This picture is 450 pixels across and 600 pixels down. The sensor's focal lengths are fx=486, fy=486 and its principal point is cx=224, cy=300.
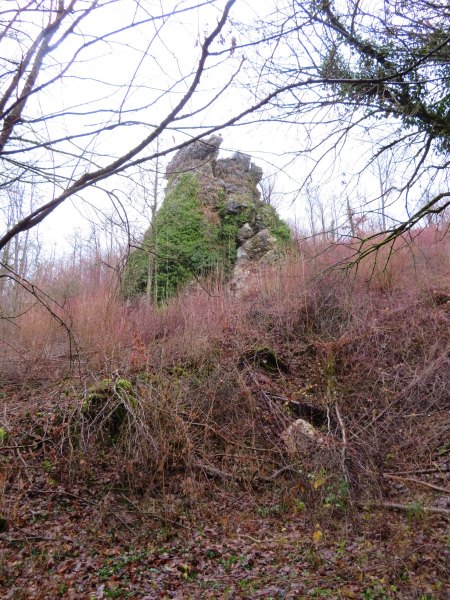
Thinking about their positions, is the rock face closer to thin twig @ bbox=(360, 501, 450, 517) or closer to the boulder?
the boulder

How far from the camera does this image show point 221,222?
15.4 m

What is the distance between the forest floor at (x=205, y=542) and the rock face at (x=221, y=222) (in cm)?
755

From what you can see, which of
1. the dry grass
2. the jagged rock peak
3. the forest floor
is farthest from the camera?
the dry grass

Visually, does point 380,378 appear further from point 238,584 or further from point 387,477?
point 238,584

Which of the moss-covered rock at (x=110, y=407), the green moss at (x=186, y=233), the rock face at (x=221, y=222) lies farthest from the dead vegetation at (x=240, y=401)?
the rock face at (x=221, y=222)

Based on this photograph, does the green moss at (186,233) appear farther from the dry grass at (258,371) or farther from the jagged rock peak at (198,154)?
the dry grass at (258,371)

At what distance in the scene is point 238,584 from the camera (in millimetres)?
4852

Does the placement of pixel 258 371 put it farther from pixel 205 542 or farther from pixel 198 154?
pixel 198 154

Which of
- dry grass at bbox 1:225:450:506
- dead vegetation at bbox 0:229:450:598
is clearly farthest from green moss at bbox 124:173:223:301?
dead vegetation at bbox 0:229:450:598

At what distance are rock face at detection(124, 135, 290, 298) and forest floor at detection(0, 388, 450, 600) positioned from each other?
755 centimetres

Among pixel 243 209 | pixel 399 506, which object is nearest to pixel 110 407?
pixel 399 506

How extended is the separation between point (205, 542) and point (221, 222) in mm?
10951

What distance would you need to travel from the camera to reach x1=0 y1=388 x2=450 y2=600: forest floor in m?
4.64

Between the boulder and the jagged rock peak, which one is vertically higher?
the jagged rock peak
